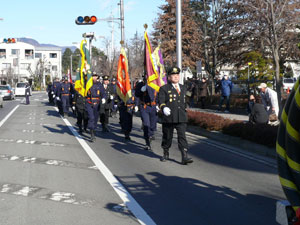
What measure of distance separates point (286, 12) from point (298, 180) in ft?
56.2

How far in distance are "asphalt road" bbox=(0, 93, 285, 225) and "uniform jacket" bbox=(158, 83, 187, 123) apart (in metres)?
0.94

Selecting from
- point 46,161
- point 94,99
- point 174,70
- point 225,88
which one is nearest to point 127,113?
point 94,99

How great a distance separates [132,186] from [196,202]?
1.41 metres

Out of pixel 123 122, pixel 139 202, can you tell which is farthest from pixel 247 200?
pixel 123 122

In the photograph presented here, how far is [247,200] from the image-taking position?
20.0 feet

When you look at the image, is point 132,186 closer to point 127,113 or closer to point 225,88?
point 127,113

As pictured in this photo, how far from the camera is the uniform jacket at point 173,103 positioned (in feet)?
28.9

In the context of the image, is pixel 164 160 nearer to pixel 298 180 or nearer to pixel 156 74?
pixel 156 74

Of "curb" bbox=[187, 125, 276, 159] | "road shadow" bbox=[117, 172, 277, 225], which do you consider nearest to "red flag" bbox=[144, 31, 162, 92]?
"curb" bbox=[187, 125, 276, 159]

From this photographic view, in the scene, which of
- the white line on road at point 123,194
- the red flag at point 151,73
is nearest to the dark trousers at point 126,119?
the red flag at point 151,73

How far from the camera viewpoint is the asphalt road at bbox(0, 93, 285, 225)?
17.7 ft

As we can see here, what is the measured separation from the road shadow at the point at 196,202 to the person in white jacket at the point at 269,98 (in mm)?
4793

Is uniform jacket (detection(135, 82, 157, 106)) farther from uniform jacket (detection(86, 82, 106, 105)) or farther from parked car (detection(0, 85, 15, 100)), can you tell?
parked car (detection(0, 85, 15, 100))

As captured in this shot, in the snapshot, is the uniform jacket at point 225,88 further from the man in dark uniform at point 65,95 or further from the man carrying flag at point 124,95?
the man carrying flag at point 124,95
